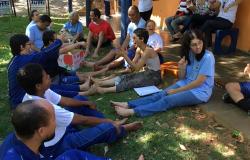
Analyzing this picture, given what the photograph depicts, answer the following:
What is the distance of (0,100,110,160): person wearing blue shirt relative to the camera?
2.33m

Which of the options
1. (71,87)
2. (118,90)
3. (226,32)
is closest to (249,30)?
(226,32)

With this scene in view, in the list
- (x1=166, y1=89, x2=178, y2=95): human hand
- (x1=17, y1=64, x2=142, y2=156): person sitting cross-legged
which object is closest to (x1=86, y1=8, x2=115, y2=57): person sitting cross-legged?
(x1=166, y1=89, x2=178, y2=95): human hand

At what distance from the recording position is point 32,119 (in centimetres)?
234

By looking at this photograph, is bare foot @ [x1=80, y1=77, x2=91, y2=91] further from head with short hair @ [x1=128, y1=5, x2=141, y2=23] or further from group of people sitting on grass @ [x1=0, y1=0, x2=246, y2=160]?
head with short hair @ [x1=128, y1=5, x2=141, y2=23]

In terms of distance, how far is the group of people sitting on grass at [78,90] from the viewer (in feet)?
7.89

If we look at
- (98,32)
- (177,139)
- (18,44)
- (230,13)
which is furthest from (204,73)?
(98,32)

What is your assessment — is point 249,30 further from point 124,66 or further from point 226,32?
point 124,66

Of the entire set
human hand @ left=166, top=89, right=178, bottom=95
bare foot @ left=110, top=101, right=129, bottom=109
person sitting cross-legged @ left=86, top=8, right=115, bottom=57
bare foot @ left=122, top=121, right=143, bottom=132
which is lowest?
bare foot @ left=122, top=121, right=143, bottom=132

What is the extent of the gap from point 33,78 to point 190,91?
7.38 feet

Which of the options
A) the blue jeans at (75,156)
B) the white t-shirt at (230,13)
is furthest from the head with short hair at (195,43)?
the white t-shirt at (230,13)

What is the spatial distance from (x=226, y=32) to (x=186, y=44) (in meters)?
2.51

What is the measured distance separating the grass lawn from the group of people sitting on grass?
13cm

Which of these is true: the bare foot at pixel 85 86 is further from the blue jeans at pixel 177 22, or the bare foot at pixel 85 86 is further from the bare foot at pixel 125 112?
the blue jeans at pixel 177 22

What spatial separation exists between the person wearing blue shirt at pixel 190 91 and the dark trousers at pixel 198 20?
8.72ft
